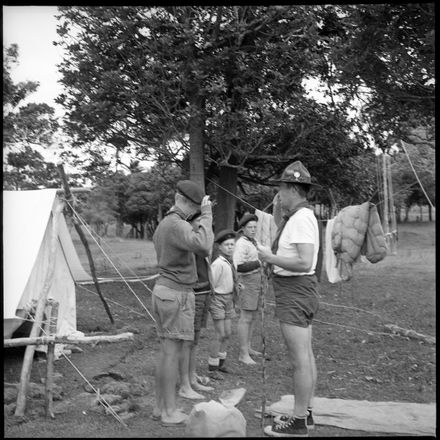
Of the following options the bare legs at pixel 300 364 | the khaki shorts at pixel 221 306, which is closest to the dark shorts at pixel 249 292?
the khaki shorts at pixel 221 306

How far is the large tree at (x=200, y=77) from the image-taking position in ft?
29.1

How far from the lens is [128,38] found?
9.23 meters

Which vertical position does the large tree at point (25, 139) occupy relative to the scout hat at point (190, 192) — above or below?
above

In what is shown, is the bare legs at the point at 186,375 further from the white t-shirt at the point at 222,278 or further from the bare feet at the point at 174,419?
the white t-shirt at the point at 222,278

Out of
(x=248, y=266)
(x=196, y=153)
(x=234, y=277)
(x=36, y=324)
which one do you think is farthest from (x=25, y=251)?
(x=196, y=153)

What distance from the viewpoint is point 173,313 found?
3656mm

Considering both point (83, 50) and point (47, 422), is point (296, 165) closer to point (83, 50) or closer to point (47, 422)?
point (47, 422)

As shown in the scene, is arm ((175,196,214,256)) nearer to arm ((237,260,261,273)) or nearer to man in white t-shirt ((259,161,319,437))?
man in white t-shirt ((259,161,319,437))

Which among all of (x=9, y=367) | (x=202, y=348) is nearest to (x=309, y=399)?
(x=202, y=348)

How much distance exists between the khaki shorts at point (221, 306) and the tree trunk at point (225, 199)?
253 inches

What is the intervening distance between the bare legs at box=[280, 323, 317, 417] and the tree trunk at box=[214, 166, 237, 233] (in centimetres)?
828

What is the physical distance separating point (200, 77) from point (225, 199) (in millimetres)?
3535

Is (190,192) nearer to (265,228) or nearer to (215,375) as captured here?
(215,375)

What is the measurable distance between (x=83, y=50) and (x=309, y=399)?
7799 mm
